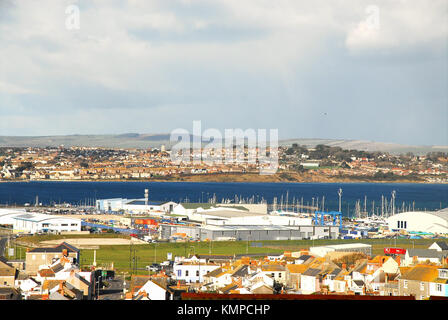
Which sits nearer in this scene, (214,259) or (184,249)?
(214,259)

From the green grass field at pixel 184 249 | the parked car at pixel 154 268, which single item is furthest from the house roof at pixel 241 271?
the green grass field at pixel 184 249

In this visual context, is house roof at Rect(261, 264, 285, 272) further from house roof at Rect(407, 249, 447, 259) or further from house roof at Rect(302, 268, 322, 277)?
house roof at Rect(407, 249, 447, 259)

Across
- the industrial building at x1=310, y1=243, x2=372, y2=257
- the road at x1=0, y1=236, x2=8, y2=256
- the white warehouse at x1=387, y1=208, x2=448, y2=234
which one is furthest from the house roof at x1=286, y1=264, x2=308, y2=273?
the white warehouse at x1=387, y1=208, x2=448, y2=234

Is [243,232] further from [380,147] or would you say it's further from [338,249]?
[380,147]

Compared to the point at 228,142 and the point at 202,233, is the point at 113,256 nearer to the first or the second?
the point at 202,233

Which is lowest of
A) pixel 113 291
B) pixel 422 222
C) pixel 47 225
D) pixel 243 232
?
pixel 422 222

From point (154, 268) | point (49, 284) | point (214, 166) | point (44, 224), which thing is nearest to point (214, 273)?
point (154, 268)
